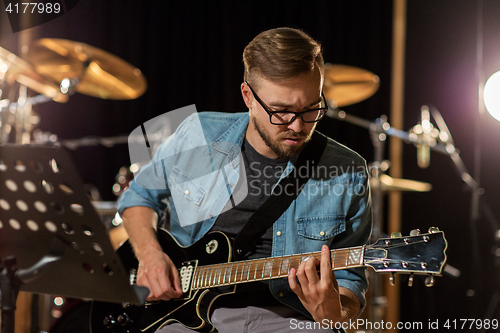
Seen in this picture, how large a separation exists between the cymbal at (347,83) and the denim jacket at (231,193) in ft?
3.75

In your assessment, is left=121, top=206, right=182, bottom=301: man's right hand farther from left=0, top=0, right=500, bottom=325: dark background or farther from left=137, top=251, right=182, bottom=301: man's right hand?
left=0, top=0, right=500, bottom=325: dark background

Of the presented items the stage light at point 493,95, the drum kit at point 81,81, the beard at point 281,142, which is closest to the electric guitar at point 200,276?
the beard at point 281,142

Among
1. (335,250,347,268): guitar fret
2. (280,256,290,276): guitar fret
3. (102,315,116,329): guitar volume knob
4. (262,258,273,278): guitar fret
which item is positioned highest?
(335,250,347,268): guitar fret

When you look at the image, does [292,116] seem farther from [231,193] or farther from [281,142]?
[231,193]

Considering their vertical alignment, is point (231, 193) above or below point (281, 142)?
below

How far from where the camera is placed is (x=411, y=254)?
1.18 meters

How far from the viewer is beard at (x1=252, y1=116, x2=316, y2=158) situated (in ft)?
5.04

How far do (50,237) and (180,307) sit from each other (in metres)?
0.53

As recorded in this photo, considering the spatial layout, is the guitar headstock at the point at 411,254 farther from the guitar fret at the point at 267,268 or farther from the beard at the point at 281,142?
the beard at the point at 281,142

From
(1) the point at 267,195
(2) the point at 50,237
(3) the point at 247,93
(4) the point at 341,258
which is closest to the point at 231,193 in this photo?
(1) the point at 267,195

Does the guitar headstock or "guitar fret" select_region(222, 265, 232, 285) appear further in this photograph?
"guitar fret" select_region(222, 265, 232, 285)

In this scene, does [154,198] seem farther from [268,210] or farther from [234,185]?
[268,210]

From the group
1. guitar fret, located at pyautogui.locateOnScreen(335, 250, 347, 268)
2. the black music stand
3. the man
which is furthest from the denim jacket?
the black music stand

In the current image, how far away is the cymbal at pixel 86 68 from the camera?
2.64m
